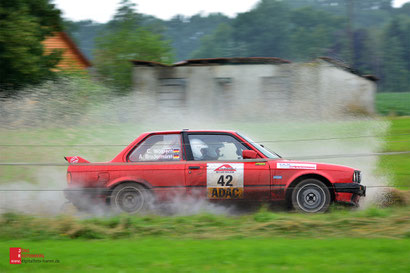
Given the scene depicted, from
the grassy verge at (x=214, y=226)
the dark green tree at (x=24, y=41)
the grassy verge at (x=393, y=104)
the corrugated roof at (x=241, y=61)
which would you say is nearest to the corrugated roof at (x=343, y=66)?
the grassy verge at (x=393, y=104)

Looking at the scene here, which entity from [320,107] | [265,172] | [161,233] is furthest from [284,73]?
[161,233]

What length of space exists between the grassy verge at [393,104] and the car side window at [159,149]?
1710cm

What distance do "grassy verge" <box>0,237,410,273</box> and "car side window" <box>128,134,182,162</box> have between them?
216 cm

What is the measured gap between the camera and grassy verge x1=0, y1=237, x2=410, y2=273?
4594 millimetres

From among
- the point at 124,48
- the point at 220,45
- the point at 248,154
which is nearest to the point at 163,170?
the point at 248,154

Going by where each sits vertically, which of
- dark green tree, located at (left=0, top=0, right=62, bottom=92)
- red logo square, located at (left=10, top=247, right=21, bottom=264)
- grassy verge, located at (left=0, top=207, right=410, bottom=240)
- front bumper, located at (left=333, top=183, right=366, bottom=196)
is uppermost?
dark green tree, located at (left=0, top=0, right=62, bottom=92)

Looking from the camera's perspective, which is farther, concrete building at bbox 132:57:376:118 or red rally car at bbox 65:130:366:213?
concrete building at bbox 132:57:376:118

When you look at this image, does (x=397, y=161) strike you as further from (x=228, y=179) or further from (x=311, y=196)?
(x=228, y=179)

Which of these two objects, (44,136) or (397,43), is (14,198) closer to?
(44,136)

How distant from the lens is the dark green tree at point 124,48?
2484 centimetres

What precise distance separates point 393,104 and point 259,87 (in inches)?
275

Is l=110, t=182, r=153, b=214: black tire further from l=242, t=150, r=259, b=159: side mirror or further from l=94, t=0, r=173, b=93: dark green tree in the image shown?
l=94, t=0, r=173, b=93: dark green tree

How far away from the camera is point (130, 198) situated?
7.44 m

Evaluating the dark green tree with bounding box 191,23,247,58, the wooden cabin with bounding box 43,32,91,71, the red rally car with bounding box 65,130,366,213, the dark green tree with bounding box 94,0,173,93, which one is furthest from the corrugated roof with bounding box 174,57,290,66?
the red rally car with bounding box 65,130,366,213
